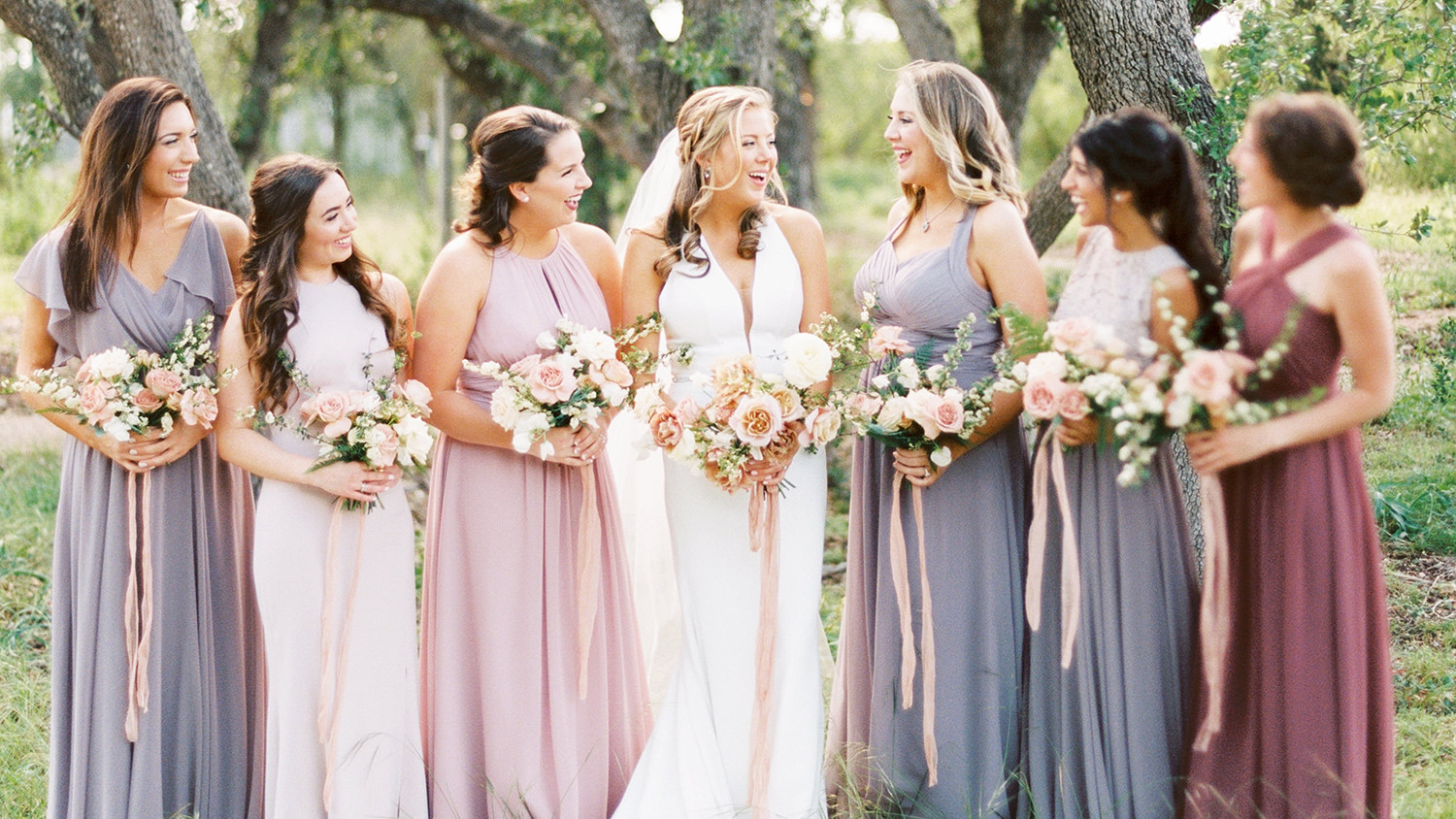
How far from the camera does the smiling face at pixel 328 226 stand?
406 cm

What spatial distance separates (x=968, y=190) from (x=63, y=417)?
3.08 meters

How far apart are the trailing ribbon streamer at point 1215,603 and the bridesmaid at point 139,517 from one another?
3.13 meters

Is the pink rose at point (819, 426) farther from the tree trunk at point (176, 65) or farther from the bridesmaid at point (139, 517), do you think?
the tree trunk at point (176, 65)

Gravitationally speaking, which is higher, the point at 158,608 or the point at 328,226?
the point at 328,226

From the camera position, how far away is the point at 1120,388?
3348mm

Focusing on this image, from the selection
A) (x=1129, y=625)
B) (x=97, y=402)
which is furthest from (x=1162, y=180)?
(x=97, y=402)

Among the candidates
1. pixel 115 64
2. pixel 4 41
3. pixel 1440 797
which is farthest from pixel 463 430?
pixel 4 41

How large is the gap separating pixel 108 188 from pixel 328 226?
81 centimetres

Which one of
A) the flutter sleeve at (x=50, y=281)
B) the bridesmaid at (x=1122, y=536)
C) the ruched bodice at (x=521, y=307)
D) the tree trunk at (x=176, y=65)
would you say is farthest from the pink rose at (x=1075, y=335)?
the tree trunk at (x=176, y=65)

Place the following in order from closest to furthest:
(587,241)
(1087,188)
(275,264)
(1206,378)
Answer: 1. (1206,378)
2. (1087,188)
3. (275,264)
4. (587,241)

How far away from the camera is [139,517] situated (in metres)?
4.30

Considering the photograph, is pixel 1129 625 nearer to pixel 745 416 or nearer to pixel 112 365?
pixel 745 416

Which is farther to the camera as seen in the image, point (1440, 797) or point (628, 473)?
Answer: point (628, 473)

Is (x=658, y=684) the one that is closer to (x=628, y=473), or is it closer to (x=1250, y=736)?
(x=628, y=473)
